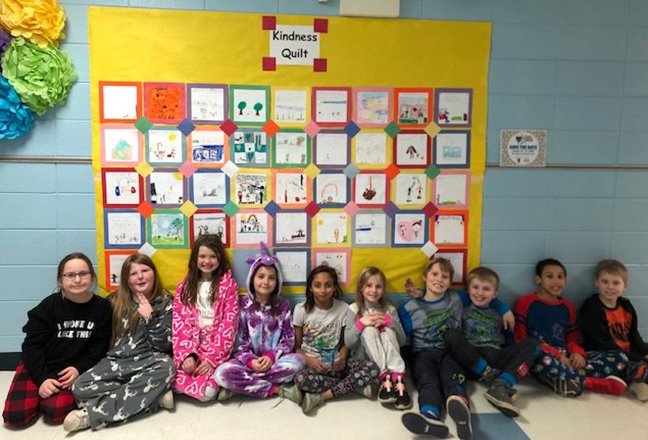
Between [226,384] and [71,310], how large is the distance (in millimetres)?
853

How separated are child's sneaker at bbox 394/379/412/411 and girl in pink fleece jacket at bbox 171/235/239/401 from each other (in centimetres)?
89

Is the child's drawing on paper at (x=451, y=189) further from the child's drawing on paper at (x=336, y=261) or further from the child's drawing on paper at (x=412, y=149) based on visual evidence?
the child's drawing on paper at (x=336, y=261)

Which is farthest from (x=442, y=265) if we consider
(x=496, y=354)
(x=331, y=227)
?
(x=331, y=227)

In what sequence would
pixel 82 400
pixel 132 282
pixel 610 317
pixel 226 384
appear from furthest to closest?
pixel 610 317 → pixel 132 282 → pixel 226 384 → pixel 82 400

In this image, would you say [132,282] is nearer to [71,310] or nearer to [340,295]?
[71,310]

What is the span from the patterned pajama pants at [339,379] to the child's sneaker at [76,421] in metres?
0.96

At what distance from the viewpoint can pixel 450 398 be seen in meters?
2.16

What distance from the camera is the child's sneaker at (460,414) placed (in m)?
1.99

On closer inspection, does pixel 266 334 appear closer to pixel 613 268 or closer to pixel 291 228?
pixel 291 228

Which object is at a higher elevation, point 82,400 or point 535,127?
point 535,127

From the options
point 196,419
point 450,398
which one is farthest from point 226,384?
point 450,398

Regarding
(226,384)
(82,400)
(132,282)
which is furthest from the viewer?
(132,282)

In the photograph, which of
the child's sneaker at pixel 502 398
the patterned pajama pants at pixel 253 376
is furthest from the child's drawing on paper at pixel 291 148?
the child's sneaker at pixel 502 398

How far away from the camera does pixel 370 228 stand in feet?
8.84
